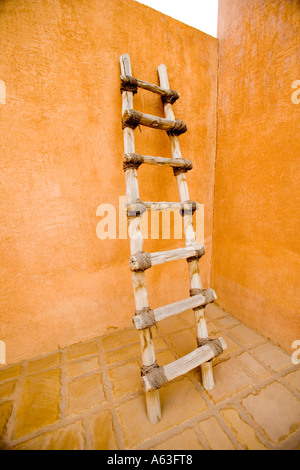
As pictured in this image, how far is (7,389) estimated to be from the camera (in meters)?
1.47

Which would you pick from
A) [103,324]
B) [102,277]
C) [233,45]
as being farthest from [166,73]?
[103,324]

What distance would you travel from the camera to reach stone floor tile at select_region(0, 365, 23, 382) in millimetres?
1572

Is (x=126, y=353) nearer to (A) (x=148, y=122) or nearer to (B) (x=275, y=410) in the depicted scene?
(B) (x=275, y=410)

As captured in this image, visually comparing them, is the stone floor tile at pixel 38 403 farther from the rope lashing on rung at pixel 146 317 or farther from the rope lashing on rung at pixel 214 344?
the rope lashing on rung at pixel 214 344

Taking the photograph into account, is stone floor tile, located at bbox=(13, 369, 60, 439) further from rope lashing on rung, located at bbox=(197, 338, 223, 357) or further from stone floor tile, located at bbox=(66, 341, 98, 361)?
rope lashing on rung, located at bbox=(197, 338, 223, 357)

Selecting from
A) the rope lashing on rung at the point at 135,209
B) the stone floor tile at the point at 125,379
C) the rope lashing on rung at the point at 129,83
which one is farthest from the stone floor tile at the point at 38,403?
the rope lashing on rung at the point at 129,83

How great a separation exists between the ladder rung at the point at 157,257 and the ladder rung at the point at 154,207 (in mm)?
273

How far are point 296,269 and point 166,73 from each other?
2.00 meters

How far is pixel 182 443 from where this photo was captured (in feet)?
3.58

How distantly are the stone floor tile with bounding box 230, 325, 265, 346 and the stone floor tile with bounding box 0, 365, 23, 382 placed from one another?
194cm

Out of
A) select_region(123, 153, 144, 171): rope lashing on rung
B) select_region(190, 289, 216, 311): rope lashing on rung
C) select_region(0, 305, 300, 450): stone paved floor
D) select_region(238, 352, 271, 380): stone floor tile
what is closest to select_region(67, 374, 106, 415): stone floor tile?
select_region(0, 305, 300, 450): stone paved floor

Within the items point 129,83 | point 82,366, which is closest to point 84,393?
point 82,366

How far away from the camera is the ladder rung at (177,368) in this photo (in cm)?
114

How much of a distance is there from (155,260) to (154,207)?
14.8 inches
